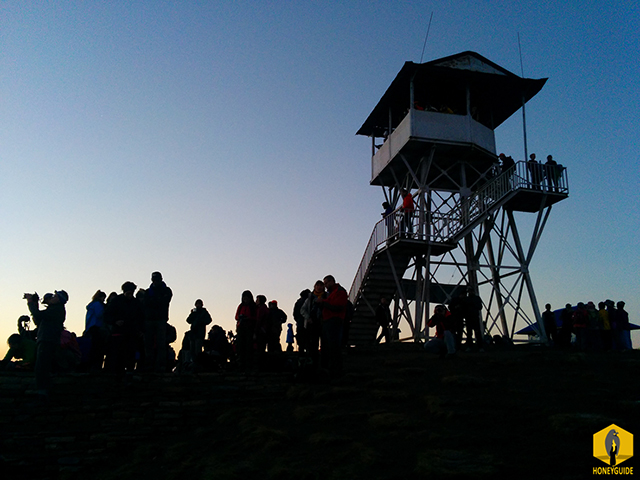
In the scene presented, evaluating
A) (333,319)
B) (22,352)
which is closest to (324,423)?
(333,319)

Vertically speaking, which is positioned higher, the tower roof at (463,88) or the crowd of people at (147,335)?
the tower roof at (463,88)

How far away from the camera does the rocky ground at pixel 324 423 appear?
6.58m

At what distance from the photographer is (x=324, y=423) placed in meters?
8.40

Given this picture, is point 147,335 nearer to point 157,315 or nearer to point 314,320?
point 157,315

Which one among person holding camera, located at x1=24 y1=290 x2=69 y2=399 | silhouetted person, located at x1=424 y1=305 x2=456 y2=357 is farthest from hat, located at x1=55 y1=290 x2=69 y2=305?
silhouetted person, located at x1=424 y1=305 x2=456 y2=357

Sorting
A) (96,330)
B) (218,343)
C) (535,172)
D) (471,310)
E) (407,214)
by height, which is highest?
(535,172)

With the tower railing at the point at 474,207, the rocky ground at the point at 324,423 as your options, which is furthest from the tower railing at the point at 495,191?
the rocky ground at the point at 324,423

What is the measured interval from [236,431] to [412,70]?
51.7 feet

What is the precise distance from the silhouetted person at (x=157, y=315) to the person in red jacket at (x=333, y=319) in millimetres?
2799

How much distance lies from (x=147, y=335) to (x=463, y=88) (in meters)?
15.9

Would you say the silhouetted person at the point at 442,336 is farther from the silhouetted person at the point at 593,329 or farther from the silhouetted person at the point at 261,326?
the silhouetted person at the point at 593,329

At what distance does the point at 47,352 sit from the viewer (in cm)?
924

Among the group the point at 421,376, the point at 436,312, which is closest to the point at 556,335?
the point at 436,312

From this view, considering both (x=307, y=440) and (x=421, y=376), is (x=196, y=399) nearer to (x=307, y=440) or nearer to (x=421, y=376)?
(x=307, y=440)
